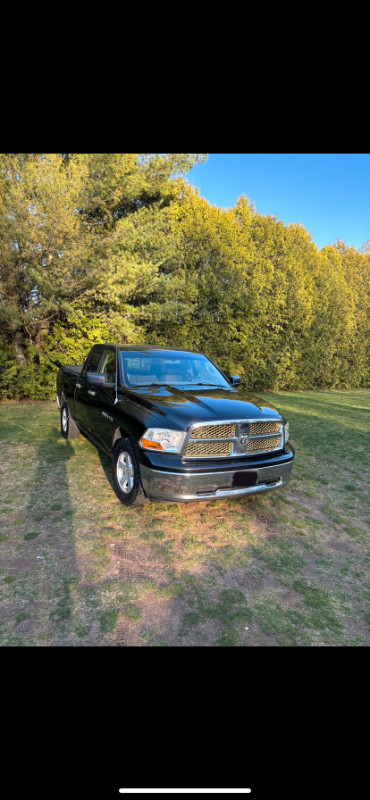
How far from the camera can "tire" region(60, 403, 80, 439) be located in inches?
249

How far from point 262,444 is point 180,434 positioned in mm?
881

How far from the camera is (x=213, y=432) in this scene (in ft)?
10.6

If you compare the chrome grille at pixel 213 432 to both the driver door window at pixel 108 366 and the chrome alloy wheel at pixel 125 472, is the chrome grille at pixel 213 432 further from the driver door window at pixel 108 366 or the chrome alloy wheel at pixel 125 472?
the driver door window at pixel 108 366

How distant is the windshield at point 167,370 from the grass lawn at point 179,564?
1.40 meters

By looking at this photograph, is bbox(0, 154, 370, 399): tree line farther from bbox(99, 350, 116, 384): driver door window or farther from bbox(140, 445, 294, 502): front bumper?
bbox(140, 445, 294, 502): front bumper

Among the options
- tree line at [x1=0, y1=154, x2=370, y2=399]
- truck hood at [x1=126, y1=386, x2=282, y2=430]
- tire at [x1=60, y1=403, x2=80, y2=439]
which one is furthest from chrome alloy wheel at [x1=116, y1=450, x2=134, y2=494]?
tree line at [x1=0, y1=154, x2=370, y2=399]

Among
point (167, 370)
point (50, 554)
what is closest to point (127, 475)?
point (50, 554)

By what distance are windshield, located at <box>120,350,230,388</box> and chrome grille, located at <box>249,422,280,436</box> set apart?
1.18 metres

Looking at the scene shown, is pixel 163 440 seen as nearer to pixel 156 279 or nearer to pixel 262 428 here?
pixel 262 428

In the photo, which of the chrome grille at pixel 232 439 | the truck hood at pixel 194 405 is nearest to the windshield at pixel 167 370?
the truck hood at pixel 194 405

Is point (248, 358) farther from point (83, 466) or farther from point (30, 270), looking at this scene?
point (83, 466)

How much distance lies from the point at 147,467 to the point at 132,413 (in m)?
0.65
